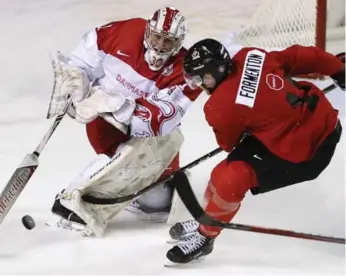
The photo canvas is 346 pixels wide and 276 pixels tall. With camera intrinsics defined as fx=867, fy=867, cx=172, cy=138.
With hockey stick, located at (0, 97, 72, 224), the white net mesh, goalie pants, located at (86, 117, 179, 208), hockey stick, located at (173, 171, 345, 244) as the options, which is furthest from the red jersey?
the white net mesh

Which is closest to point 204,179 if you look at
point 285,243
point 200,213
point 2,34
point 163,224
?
point 163,224

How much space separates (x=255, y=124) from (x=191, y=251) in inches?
16.0

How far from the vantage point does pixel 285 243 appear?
2.50m

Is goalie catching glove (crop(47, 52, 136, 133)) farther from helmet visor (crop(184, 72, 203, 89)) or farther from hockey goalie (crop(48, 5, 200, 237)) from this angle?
helmet visor (crop(184, 72, 203, 89))

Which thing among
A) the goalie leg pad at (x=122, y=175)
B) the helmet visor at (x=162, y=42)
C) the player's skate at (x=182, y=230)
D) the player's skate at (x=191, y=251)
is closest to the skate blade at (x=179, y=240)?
the player's skate at (x=182, y=230)

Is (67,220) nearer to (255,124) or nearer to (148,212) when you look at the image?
(148,212)

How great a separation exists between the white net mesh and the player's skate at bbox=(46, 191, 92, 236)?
147cm

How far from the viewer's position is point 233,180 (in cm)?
226

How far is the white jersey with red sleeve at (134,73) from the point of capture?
8.21ft

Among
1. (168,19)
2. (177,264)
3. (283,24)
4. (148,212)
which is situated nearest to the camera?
(177,264)

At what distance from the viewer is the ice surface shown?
2.37m

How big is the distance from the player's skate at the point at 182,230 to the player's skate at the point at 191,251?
0.43ft

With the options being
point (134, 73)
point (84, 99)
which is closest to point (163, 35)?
point (134, 73)

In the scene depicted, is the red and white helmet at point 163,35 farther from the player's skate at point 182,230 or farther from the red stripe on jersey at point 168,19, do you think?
the player's skate at point 182,230
